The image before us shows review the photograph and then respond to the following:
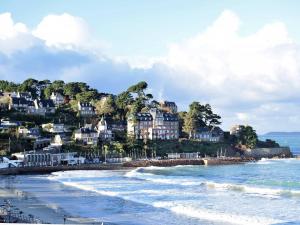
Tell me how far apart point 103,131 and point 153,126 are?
450 inches

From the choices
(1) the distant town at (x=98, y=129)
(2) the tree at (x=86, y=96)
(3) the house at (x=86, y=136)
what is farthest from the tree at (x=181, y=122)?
(3) the house at (x=86, y=136)

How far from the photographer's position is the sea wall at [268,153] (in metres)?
92.1

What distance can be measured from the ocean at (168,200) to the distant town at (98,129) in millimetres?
21168

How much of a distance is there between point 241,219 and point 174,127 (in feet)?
210

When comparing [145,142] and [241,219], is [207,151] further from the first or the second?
[241,219]

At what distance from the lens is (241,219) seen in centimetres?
Answer: 2656

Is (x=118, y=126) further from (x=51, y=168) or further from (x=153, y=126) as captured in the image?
(x=51, y=168)

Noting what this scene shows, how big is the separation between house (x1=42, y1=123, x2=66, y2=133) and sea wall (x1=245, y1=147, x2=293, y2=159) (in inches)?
1293

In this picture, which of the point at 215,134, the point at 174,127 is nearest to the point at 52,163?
the point at 174,127

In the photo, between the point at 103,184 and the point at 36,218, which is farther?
the point at 103,184

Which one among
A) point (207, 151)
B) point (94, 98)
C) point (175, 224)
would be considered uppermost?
point (94, 98)

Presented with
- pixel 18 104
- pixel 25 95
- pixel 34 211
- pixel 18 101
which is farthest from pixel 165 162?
pixel 34 211

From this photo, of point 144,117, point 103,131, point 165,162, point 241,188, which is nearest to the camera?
point 241,188

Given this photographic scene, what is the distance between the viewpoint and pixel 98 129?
267ft
